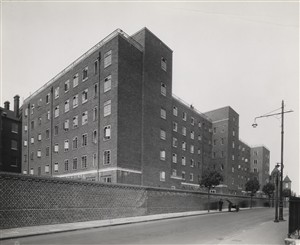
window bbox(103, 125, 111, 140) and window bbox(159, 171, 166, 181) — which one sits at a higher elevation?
window bbox(103, 125, 111, 140)

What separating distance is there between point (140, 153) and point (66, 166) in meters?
10.8

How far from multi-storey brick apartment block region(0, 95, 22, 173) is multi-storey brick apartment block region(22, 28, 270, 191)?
5.88m

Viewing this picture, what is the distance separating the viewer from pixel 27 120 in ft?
154

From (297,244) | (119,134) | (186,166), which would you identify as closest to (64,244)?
(297,244)

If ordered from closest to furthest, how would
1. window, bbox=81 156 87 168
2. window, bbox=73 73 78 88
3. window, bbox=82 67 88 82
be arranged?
window, bbox=81 156 87 168 < window, bbox=82 67 88 82 < window, bbox=73 73 78 88

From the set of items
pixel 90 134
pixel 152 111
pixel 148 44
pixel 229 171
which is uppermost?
pixel 148 44

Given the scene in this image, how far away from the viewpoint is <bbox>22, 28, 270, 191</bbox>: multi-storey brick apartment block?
28219 mm

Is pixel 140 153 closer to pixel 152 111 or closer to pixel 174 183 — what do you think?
pixel 152 111

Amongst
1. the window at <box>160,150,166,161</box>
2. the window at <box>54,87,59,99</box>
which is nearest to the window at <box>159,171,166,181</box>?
the window at <box>160,150,166,161</box>

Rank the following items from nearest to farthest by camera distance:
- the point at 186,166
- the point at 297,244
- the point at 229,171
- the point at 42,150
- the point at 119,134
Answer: the point at 297,244, the point at 119,134, the point at 42,150, the point at 186,166, the point at 229,171

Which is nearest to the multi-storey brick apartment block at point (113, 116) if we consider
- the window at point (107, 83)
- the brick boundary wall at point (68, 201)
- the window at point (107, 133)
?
the window at point (107, 83)

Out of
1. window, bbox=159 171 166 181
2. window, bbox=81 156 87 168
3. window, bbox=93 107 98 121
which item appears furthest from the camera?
window, bbox=159 171 166 181

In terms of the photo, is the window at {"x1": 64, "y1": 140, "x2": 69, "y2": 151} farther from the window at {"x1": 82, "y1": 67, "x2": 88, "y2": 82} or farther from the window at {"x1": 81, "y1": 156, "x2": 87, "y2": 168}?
the window at {"x1": 82, "y1": 67, "x2": 88, "y2": 82}

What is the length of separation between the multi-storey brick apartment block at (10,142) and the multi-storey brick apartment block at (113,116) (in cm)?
588
